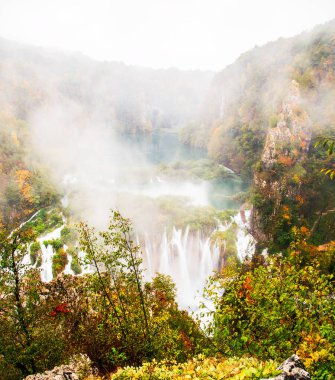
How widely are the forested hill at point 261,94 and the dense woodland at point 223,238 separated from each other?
Answer: 19.7 inches

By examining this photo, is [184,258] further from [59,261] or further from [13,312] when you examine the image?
[13,312]

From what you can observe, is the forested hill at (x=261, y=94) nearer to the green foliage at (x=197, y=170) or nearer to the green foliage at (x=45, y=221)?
the green foliage at (x=197, y=170)

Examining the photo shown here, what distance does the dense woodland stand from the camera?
8.48 meters

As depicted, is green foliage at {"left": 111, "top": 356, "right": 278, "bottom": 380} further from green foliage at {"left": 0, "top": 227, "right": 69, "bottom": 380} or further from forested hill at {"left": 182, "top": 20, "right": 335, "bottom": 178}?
forested hill at {"left": 182, "top": 20, "right": 335, "bottom": 178}

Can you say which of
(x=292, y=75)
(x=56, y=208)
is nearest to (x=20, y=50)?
(x=56, y=208)

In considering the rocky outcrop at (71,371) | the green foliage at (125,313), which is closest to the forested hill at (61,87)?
the green foliage at (125,313)

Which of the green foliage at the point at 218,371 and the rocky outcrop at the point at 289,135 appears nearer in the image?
the green foliage at the point at 218,371

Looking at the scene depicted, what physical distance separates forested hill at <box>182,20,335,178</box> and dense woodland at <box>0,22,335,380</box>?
0.50 m

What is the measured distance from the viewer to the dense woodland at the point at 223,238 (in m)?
8.48

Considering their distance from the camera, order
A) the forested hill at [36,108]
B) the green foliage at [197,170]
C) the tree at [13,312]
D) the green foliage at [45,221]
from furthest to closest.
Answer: the green foliage at [197,170] < the forested hill at [36,108] < the green foliage at [45,221] < the tree at [13,312]

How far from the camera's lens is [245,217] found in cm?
4875

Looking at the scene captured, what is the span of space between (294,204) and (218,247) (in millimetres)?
17442

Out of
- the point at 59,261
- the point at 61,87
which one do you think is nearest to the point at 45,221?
the point at 59,261

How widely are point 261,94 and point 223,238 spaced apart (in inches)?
2847
